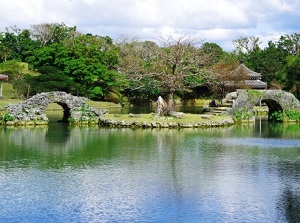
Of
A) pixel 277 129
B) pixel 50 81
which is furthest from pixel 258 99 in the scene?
pixel 50 81

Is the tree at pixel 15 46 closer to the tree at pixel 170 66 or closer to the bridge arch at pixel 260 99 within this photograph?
the tree at pixel 170 66

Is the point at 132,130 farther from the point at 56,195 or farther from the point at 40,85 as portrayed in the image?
the point at 40,85

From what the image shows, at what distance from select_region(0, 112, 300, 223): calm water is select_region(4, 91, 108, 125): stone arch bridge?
5140mm

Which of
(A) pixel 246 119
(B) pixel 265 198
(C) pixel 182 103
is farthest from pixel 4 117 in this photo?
(C) pixel 182 103

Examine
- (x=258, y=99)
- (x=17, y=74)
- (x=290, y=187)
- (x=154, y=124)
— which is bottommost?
(x=290, y=187)

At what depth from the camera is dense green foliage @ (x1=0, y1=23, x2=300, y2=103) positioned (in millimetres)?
55094

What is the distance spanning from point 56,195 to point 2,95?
43825 mm

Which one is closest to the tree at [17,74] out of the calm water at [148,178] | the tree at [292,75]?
the tree at [292,75]

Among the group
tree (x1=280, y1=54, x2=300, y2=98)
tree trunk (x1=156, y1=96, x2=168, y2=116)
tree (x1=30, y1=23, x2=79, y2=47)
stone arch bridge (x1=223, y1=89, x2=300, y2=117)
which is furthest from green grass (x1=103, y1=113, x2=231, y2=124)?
tree (x1=30, y1=23, x2=79, y2=47)

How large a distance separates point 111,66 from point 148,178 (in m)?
51.1

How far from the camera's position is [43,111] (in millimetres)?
37125

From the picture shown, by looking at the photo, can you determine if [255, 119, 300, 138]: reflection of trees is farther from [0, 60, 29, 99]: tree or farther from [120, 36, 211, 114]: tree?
[0, 60, 29, 99]: tree

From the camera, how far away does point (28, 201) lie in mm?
15602

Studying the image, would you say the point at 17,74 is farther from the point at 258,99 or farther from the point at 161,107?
the point at 258,99
